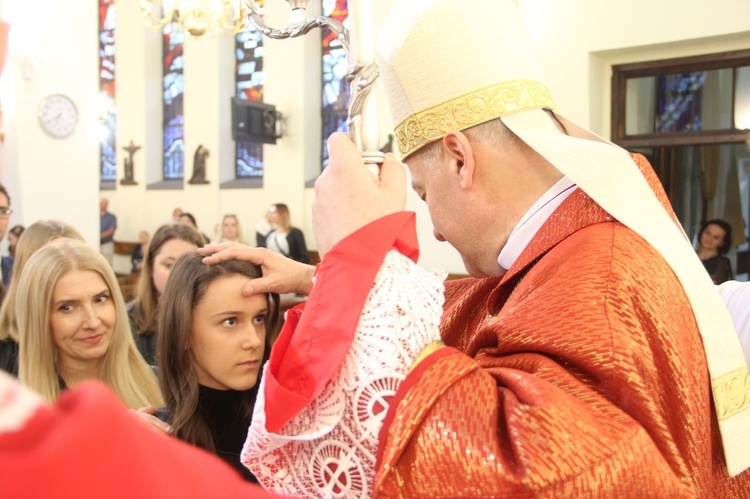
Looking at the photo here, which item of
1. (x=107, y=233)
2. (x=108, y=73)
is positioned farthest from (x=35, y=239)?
(x=108, y=73)

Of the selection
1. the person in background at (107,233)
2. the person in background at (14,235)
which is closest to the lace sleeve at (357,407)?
the person in background at (14,235)

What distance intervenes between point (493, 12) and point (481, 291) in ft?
1.96

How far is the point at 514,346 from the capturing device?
3.58 feet

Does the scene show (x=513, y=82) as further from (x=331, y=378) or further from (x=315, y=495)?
(x=315, y=495)

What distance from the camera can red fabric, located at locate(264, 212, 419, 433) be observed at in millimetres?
1027

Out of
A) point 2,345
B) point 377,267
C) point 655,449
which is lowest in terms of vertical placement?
point 2,345

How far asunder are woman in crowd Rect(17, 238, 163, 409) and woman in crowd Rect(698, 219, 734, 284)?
16.8 feet

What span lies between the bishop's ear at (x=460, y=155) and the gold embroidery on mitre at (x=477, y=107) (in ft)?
0.11

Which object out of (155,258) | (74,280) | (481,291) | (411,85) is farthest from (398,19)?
(155,258)

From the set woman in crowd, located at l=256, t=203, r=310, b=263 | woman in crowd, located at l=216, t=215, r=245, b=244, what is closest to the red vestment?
woman in crowd, located at l=256, t=203, r=310, b=263

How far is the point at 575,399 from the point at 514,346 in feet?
0.53

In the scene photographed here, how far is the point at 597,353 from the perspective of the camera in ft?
3.30

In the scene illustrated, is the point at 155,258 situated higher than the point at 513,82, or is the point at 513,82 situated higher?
the point at 513,82

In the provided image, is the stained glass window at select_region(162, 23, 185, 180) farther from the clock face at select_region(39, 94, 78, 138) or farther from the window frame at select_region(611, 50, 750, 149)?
the window frame at select_region(611, 50, 750, 149)
